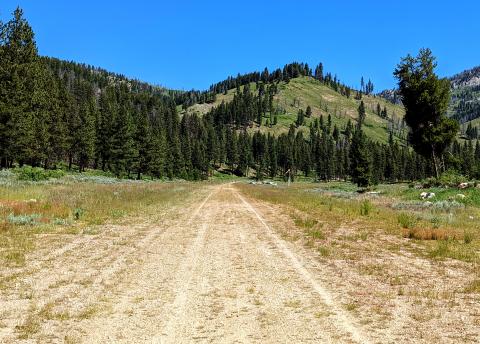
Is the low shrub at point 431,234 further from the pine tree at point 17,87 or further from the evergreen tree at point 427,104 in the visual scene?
the pine tree at point 17,87

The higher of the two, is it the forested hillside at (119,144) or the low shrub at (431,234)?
the forested hillside at (119,144)

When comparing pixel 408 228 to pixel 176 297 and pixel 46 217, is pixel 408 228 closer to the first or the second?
pixel 176 297

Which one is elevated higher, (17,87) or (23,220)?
(17,87)

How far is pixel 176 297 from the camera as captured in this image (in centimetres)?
805

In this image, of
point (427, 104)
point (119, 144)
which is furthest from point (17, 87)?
point (427, 104)

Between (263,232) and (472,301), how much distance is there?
373 inches

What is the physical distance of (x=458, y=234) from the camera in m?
15.5

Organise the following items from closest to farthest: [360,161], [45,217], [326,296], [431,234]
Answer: [326,296], [431,234], [45,217], [360,161]

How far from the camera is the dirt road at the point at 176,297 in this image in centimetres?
624

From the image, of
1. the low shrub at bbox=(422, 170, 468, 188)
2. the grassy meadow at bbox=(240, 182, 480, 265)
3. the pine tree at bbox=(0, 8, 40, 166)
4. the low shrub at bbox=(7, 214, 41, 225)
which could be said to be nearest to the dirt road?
the grassy meadow at bbox=(240, 182, 480, 265)

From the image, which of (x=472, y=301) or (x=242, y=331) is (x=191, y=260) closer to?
(x=242, y=331)

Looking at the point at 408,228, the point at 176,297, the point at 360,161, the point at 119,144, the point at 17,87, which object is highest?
the point at 17,87

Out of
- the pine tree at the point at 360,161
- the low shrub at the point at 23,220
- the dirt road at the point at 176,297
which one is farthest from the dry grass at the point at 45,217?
the pine tree at the point at 360,161

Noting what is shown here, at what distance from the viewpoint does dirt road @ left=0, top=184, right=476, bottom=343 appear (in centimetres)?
624
